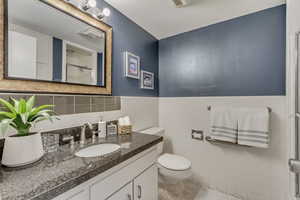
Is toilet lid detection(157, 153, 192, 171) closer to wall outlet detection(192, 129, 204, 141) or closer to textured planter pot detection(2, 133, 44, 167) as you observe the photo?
wall outlet detection(192, 129, 204, 141)

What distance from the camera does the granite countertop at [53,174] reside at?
1.63 feet

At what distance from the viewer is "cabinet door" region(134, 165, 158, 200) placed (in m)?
0.99

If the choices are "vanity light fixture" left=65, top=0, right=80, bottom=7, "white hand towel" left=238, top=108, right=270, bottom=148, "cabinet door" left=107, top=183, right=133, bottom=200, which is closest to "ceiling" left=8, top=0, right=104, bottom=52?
"vanity light fixture" left=65, top=0, right=80, bottom=7

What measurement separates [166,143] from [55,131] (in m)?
1.62

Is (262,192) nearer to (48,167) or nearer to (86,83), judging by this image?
(48,167)

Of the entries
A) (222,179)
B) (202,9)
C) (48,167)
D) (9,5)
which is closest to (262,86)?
(202,9)

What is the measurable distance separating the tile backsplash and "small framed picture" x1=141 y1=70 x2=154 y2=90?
1.91ft

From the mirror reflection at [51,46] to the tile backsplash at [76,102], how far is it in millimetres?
132

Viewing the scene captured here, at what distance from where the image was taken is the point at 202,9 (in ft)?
5.05

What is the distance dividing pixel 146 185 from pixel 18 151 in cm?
89

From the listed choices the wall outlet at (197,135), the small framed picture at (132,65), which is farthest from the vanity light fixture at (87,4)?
the wall outlet at (197,135)

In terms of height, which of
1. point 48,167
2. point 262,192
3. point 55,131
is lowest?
point 262,192

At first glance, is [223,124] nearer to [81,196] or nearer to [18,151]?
[81,196]

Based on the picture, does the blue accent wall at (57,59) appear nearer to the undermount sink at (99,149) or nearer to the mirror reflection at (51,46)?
the mirror reflection at (51,46)
